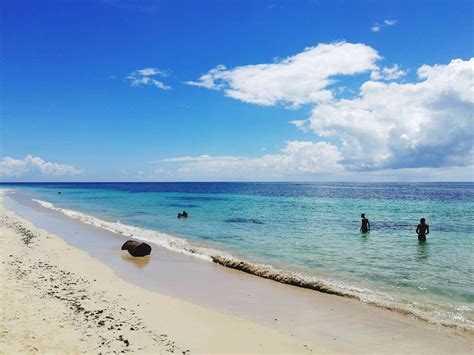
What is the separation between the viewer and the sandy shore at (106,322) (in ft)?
24.9

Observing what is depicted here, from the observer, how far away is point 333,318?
404 inches

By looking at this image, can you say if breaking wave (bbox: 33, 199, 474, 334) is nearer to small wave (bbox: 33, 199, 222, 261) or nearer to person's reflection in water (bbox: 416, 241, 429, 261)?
small wave (bbox: 33, 199, 222, 261)

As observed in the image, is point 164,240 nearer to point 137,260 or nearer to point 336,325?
point 137,260

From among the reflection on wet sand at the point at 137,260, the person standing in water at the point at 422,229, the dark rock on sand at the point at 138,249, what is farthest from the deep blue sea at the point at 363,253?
the reflection on wet sand at the point at 137,260

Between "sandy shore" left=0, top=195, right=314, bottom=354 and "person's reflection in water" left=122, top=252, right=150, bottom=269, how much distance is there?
343 centimetres

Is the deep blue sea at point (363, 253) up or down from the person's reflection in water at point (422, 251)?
down

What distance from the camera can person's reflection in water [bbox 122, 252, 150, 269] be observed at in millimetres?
16875

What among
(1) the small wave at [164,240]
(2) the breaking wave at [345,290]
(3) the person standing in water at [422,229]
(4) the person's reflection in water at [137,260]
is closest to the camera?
(2) the breaking wave at [345,290]

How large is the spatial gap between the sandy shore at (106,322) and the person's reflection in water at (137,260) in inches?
135

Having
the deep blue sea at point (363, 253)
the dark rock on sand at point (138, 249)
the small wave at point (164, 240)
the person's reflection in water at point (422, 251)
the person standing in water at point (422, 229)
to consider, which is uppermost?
the person standing in water at point (422, 229)

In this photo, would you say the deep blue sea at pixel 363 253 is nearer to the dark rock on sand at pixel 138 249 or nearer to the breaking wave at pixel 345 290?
the breaking wave at pixel 345 290

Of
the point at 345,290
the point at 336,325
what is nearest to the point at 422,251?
the point at 345,290

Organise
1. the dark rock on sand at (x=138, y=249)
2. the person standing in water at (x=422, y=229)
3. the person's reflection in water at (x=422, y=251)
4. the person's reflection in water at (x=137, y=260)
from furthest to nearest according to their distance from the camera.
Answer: the person standing in water at (x=422, y=229) < the person's reflection in water at (x=422, y=251) < the dark rock on sand at (x=138, y=249) < the person's reflection in water at (x=137, y=260)

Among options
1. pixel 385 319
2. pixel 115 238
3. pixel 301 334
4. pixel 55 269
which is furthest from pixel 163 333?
pixel 115 238
